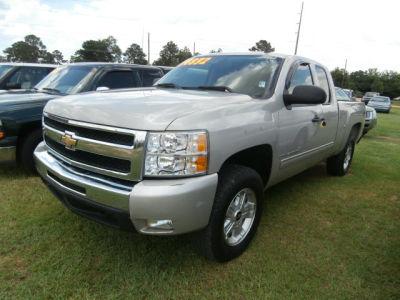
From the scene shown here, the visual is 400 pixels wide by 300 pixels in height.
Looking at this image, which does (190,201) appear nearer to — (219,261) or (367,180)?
(219,261)

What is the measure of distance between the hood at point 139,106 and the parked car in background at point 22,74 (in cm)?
517

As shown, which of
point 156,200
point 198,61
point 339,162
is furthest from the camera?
point 339,162

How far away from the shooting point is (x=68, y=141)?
2.83m

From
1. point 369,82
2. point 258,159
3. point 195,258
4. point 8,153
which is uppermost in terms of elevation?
point 258,159

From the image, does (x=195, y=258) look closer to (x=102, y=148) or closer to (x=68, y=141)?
(x=102, y=148)

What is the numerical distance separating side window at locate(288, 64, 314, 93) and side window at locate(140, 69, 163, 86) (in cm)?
324

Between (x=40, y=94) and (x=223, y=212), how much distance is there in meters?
3.93

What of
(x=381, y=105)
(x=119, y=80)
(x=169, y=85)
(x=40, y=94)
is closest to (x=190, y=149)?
(x=169, y=85)

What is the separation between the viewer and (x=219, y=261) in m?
3.01

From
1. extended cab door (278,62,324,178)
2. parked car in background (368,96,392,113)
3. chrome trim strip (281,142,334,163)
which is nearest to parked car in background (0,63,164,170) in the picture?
extended cab door (278,62,324,178)

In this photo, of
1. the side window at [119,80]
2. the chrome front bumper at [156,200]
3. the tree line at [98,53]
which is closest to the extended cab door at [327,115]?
the chrome front bumper at [156,200]

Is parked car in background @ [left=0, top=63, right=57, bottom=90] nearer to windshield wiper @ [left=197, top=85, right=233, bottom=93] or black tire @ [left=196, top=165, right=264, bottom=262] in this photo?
windshield wiper @ [left=197, top=85, right=233, bottom=93]

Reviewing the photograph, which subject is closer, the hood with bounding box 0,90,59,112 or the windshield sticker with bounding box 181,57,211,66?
the windshield sticker with bounding box 181,57,211,66

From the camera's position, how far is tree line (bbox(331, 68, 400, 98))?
7262cm
